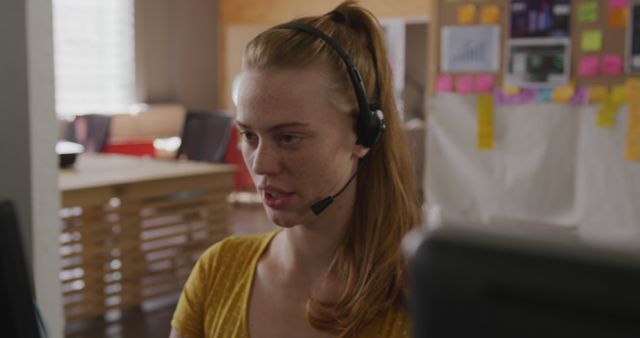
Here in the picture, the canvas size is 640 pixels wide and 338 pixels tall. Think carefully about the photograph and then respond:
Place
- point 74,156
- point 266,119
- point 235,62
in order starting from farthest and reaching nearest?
point 235,62 → point 74,156 → point 266,119

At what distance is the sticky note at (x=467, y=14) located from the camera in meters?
3.67

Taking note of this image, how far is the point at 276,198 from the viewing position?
1089 millimetres

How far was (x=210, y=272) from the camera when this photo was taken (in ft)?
4.25

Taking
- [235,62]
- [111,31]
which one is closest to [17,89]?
[111,31]

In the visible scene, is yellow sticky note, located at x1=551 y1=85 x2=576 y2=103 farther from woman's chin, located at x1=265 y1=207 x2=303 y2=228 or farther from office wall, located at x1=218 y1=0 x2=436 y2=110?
office wall, located at x1=218 y1=0 x2=436 y2=110

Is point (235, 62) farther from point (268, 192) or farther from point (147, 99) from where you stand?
point (268, 192)

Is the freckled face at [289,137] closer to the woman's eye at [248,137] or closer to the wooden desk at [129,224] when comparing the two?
the woman's eye at [248,137]

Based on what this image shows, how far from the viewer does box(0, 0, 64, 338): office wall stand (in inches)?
Result: 90.6

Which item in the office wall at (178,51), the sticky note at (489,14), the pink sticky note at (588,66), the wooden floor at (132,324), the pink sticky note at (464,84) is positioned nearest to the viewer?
the pink sticky note at (588,66)

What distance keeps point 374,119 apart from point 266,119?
6.9 inches

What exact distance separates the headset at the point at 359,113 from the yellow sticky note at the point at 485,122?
8.40 ft

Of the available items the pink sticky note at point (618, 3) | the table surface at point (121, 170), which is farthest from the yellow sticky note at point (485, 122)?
the table surface at point (121, 170)

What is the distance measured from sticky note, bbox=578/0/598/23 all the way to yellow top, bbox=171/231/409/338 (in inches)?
96.9

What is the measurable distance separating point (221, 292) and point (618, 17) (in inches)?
101
